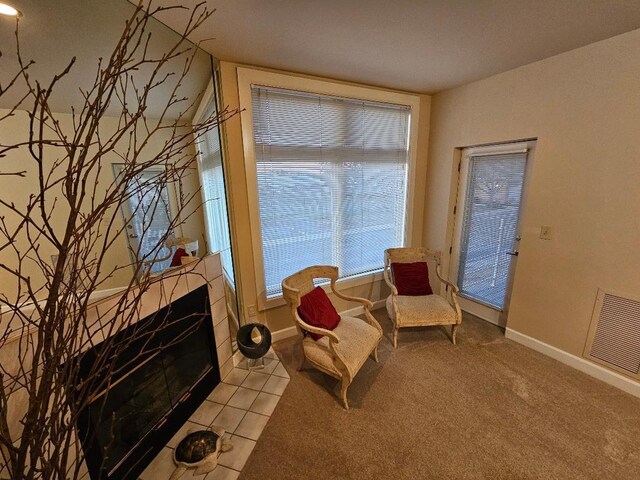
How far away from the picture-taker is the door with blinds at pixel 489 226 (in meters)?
2.58

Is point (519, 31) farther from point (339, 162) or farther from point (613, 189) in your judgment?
point (339, 162)

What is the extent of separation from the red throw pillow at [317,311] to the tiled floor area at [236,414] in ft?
1.76

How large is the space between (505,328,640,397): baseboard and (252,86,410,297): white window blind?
62.0 inches

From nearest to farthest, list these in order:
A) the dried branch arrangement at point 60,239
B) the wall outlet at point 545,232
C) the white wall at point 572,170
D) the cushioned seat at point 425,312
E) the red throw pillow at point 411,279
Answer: the dried branch arrangement at point 60,239 → the white wall at point 572,170 → the wall outlet at point 545,232 → the cushioned seat at point 425,312 → the red throw pillow at point 411,279

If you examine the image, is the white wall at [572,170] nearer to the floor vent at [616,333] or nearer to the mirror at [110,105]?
the floor vent at [616,333]

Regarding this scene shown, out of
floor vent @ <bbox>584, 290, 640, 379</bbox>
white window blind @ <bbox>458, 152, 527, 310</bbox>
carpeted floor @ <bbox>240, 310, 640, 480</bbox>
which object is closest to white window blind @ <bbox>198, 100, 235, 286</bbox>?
carpeted floor @ <bbox>240, 310, 640, 480</bbox>

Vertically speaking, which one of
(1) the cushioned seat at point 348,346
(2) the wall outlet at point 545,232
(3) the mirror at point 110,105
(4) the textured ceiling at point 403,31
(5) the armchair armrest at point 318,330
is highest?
(4) the textured ceiling at point 403,31

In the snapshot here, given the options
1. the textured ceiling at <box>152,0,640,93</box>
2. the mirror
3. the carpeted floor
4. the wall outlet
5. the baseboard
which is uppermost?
the textured ceiling at <box>152,0,640,93</box>

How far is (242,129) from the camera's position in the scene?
216cm

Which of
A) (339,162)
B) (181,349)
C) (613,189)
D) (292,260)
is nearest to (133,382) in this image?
(181,349)

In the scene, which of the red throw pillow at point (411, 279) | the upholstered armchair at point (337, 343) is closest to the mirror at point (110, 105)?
the upholstered armchair at point (337, 343)

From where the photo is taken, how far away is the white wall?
6.08ft

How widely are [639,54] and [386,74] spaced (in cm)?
166

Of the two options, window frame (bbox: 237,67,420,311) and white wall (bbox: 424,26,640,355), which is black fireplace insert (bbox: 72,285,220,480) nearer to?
window frame (bbox: 237,67,420,311)
